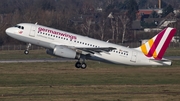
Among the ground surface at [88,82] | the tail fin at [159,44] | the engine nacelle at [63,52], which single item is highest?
the tail fin at [159,44]

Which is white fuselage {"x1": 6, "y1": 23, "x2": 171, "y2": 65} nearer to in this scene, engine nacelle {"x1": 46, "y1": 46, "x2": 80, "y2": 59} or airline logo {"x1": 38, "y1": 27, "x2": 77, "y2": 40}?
airline logo {"x1": 38, "y1": 27, "x2": 77, "y2": 40}

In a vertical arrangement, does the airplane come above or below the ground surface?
above

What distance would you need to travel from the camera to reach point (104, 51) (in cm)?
6731

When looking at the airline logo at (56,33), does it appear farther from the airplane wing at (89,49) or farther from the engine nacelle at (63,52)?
the engine nacelle at (63,52)

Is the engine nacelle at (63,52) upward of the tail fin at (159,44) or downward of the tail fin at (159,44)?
downward

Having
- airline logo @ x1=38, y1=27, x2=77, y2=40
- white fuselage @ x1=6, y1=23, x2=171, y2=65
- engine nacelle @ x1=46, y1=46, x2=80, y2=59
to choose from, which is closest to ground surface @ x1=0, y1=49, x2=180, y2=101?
white fuselage @ x1=6, y1=23, x2=171, y2=65

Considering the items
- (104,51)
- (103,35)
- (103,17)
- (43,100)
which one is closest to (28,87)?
(43,100)

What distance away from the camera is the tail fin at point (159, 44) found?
67.2 meters

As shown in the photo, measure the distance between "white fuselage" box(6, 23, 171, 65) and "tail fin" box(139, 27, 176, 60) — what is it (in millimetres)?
605

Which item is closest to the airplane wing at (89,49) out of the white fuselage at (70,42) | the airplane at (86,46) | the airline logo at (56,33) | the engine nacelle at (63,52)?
the airplane at (86,46)

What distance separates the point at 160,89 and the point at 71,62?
29.9 metres

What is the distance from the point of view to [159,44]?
6744cm

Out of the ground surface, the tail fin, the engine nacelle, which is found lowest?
the ground surface

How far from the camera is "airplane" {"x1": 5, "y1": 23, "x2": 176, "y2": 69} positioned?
65688 millimetres
